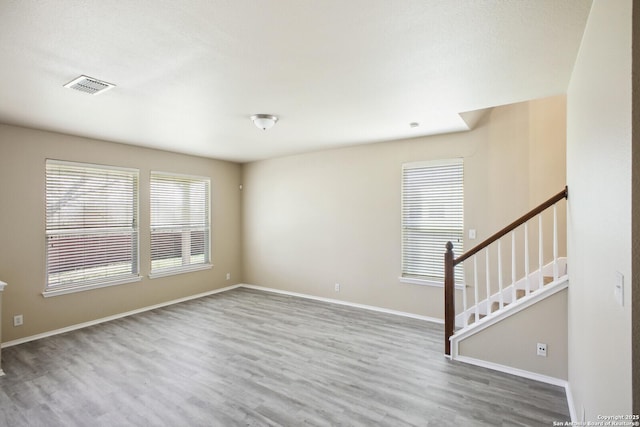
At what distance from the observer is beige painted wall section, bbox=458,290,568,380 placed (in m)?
2.73

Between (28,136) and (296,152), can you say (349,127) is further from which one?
(28,136)

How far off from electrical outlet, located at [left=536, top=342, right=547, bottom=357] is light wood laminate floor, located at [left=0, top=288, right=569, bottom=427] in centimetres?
27

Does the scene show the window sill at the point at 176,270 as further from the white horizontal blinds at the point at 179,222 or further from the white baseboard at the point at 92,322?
the white baseboard at the point at 92,322

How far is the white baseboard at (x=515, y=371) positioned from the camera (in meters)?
2.75

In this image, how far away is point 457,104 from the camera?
3.11 meters

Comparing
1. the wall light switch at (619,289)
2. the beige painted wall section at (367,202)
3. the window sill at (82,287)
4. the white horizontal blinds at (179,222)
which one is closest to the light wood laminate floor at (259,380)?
the window sill at (82,287)

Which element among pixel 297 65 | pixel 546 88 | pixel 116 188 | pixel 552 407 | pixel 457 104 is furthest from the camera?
pixel 116 188

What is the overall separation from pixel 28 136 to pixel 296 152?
3.60 m

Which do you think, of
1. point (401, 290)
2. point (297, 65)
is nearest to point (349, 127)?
point (297, 65)

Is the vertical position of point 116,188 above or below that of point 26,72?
below

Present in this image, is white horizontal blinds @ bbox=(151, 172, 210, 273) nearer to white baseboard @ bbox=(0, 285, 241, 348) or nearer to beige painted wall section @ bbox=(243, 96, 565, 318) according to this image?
white baseboard @ bbox=(0, 285, 241, 348)

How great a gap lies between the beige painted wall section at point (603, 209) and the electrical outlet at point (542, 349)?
59cm

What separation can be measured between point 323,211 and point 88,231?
347cm

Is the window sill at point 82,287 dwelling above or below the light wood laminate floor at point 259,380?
above
